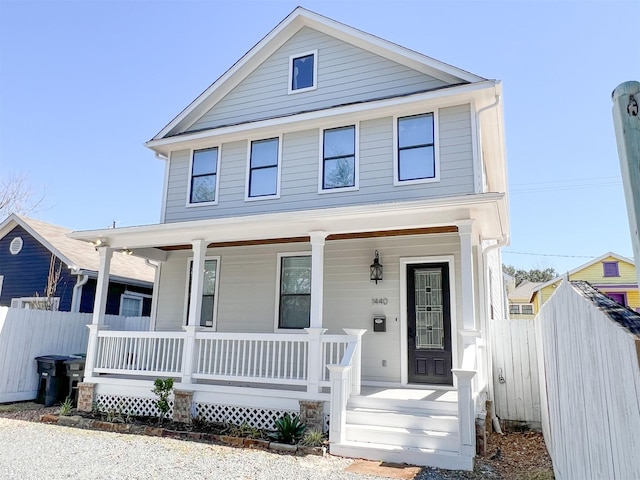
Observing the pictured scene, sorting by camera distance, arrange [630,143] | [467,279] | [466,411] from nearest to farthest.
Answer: [630,143], [466,411], [467,279]

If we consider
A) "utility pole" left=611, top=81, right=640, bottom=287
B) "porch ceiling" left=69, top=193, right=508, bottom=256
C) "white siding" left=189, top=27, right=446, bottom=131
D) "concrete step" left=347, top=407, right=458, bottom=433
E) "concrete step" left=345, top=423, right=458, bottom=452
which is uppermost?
"white siding" left=189, top=27, right=446, bottom=131

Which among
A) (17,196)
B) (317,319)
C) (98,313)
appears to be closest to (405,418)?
(317,319)

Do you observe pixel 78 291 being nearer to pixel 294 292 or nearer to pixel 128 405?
pixel 128 405

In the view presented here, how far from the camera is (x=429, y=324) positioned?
8.10m

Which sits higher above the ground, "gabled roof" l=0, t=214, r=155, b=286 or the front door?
"gabled roof" l=0, t=214, r=155, b=286

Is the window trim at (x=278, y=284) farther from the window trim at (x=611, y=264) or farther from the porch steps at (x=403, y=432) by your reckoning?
the window trim at (x=611, y=264)

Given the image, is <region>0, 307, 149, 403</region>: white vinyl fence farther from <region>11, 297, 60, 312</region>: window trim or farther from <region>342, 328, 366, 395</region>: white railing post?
<region>342, 328, 366, 395</region>: white railing post

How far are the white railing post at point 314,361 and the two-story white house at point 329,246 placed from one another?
22mm

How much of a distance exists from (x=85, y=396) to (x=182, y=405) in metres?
2.25

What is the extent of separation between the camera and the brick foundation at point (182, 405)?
7.56 m

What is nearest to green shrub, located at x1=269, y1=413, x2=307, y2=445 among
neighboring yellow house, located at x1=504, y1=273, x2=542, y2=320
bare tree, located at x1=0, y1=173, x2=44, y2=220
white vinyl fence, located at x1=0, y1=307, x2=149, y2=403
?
white vinyl fence, located at x1=0, y1=307, x2=149, y2=403

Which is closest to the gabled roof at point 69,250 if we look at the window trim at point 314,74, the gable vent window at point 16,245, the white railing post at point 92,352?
the gable vent window at point 16,245

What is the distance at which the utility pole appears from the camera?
4.26 feet

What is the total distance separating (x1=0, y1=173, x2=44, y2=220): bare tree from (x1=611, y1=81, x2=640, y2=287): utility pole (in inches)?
885
